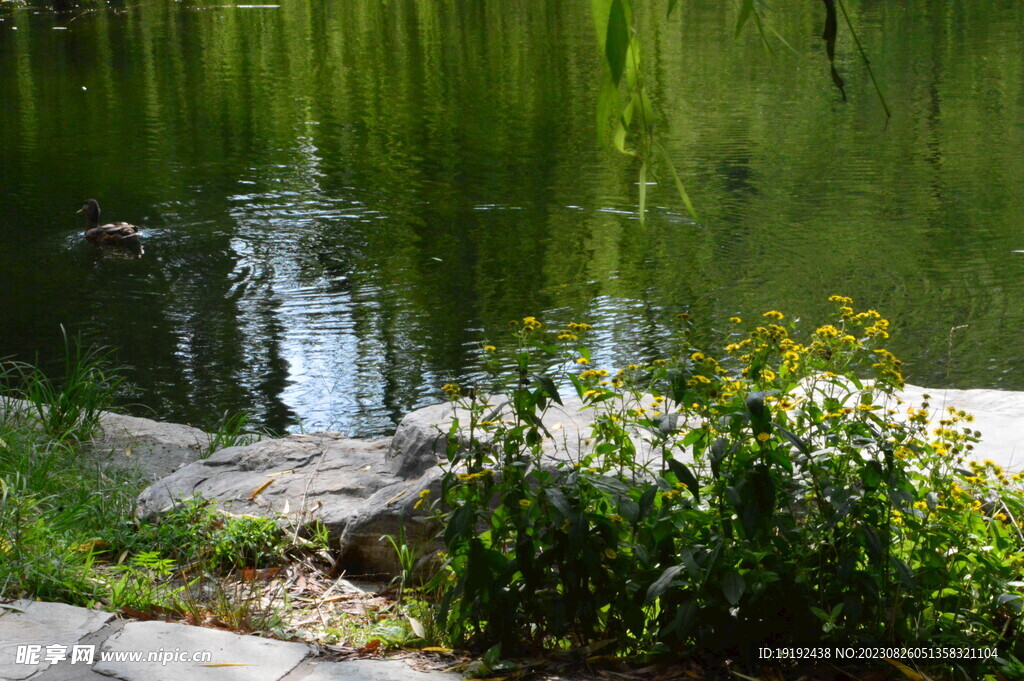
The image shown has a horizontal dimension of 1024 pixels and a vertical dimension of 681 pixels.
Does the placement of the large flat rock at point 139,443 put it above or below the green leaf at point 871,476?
below

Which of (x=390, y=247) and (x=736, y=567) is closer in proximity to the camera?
(x=736, y=567)

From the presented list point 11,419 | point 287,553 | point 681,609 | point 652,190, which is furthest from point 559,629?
point 652,190

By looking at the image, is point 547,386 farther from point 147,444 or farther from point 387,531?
point 147,444

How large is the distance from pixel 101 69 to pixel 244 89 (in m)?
4.07

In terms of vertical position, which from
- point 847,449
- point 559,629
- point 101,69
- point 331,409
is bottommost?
point 331,409

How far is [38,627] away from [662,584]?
1523 mm

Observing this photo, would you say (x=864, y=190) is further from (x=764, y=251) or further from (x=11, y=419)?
(x=11, y=419)

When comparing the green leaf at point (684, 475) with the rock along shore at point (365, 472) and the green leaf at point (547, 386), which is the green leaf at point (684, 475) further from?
the rock along shore at point (365, 472)

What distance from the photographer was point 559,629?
8.77 ft

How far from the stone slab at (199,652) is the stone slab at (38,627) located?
95 mm

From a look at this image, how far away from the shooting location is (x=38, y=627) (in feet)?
8.87

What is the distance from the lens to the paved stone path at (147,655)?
249 cm

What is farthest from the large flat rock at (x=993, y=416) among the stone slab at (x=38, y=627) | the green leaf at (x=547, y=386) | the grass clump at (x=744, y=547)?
the stone slab at (x=38, y=627)

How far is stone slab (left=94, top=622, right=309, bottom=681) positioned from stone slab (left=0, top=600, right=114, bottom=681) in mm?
95
